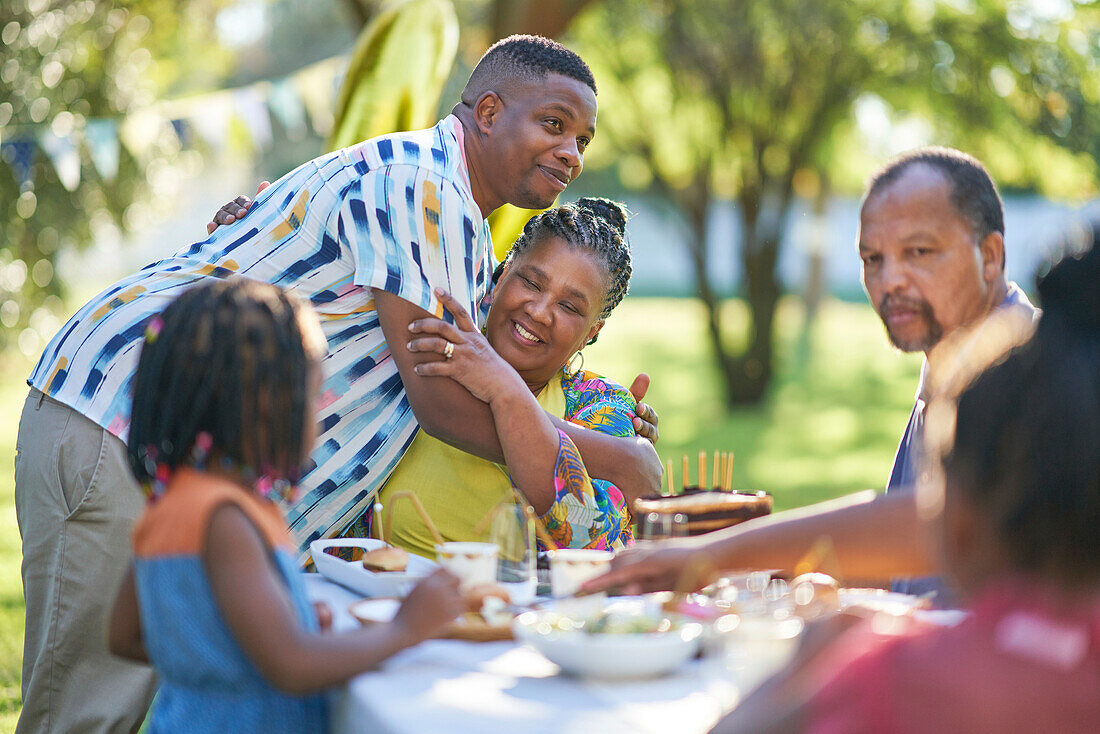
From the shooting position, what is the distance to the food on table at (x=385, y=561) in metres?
2.41

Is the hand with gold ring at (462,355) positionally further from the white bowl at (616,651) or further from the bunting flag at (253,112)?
the bunting flag at (253,112)

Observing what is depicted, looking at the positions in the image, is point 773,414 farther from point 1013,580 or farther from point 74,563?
point 1013,580

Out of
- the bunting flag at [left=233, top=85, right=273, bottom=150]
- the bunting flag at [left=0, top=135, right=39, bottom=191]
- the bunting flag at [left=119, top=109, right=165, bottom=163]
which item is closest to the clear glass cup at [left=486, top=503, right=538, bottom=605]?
the bunting flag at [left=0, top=135, right=39, bottom=191]

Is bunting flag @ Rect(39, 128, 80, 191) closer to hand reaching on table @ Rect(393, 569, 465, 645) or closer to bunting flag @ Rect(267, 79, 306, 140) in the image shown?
bunting flag @ Rect(267, 79, 306, 140)

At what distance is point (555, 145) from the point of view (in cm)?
309

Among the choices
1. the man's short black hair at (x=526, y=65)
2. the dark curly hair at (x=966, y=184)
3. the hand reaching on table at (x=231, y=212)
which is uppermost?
the man's short black hair at (x=526, y=65)

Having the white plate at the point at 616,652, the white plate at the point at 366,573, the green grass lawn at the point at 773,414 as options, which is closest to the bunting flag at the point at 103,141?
the green grass lawn at the point at 773,414

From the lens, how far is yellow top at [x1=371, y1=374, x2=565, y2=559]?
2.96 meters

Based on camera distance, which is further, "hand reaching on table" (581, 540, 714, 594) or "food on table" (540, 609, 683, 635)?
"hand reaching on table" (581, 540, 714, 594)

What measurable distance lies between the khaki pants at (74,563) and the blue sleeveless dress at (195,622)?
1042 mm

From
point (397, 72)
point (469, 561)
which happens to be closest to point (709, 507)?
point (469, 561)

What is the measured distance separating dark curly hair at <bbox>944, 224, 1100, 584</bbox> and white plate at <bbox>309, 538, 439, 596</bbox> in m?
1.29

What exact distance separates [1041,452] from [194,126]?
9.10m

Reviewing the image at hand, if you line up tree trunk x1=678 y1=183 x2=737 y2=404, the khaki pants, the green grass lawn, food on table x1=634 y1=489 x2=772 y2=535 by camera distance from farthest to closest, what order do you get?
tree trunk x1=678 y1=183 x2=737 y2=404
the green grass lawn
the khaki pants
food on table x1=634 y1=489 x2=772 y2=535
